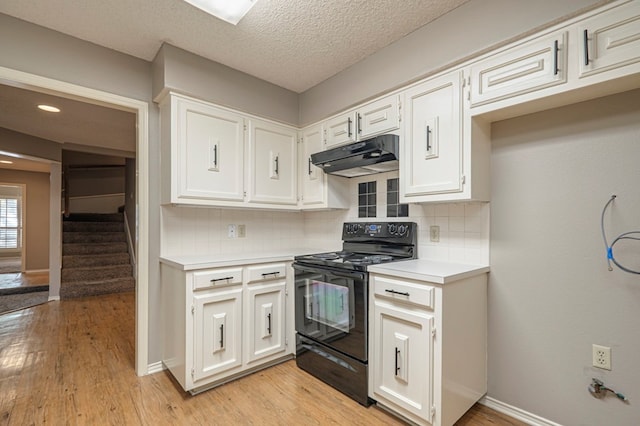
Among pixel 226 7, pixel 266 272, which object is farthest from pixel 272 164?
pixel 226 7

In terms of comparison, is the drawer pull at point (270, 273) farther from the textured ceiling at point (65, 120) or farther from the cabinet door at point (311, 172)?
the textured ceiling at point (65, 120)

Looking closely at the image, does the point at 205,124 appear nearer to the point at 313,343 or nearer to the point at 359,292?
the point at 359,292

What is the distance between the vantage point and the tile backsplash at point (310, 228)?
2.04 meters

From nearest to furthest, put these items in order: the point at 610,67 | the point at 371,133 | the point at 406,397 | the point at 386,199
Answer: the point at 610,67, the point at 406,397, the point at 371,133, the point at 386,199

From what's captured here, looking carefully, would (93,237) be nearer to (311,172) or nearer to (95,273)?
(95,273)

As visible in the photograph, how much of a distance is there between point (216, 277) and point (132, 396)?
3.09 feet

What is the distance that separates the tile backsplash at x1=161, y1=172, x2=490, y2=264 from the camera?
6.68 feet

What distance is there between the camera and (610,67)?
1324mm

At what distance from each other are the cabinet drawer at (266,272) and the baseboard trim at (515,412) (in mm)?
1622

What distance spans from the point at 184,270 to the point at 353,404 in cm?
140

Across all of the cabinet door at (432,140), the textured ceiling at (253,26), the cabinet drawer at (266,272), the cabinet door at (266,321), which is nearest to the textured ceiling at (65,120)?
the textured ceiling at (253,26)

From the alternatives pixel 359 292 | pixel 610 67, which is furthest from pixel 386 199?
pixel 610 67

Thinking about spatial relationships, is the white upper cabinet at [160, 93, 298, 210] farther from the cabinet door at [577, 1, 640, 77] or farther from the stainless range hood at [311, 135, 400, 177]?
the cabinet door at [577, 1, 640, 77]

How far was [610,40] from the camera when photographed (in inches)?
52.5
